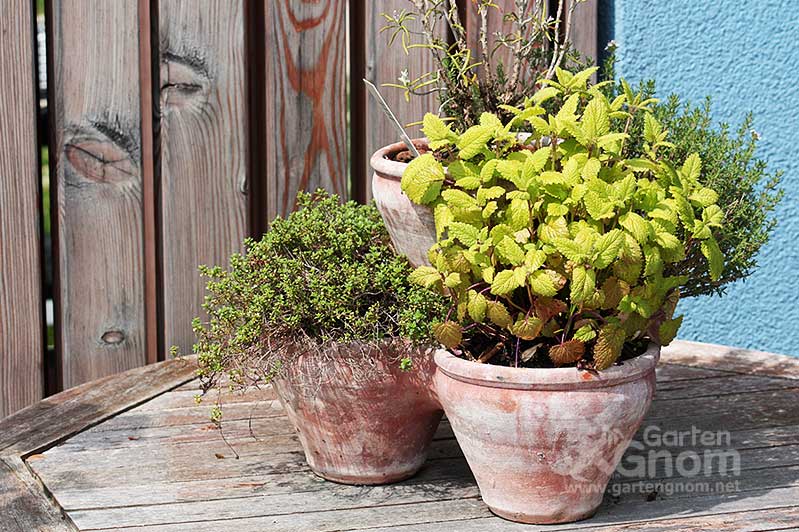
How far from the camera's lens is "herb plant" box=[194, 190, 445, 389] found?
1949mm

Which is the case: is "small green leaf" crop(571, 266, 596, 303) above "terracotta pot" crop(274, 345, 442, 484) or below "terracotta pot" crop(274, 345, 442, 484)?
above

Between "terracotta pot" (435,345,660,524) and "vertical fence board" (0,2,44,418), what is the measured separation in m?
1.38

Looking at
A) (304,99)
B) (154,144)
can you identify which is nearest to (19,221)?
(154,144)

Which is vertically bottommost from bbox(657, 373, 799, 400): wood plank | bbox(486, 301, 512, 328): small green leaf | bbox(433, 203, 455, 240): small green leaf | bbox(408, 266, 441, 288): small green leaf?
bbox(657, 373, 799, 400): wood plank

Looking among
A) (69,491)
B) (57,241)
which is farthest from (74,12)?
(69,491)

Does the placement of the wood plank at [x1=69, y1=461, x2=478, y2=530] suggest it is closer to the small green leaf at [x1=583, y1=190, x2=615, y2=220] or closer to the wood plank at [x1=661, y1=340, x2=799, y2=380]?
the small green leaf at [x1=583, y1=190, x2=615, y2=220]

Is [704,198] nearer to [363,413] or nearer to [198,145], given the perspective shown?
[363,413]

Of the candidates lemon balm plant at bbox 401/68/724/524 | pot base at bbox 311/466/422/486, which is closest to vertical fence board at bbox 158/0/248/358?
pot base at bbox 311/466/422/486

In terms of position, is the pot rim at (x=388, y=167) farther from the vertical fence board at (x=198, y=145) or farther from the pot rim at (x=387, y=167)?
the vertical fence board at (x=198, y=145)

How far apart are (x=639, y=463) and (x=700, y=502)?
0.20m

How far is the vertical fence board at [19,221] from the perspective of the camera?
2723mm

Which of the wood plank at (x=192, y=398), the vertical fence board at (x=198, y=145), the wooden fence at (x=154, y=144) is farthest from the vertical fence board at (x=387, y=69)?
the wood plank at (x=192, y=398)

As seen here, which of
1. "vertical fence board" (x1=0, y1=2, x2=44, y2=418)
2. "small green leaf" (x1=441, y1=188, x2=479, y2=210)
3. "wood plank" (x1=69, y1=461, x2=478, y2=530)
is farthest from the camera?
"vertical fence board" (x1=0, y1=2, x2=44, y2=418)

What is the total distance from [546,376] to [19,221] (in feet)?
5.27
